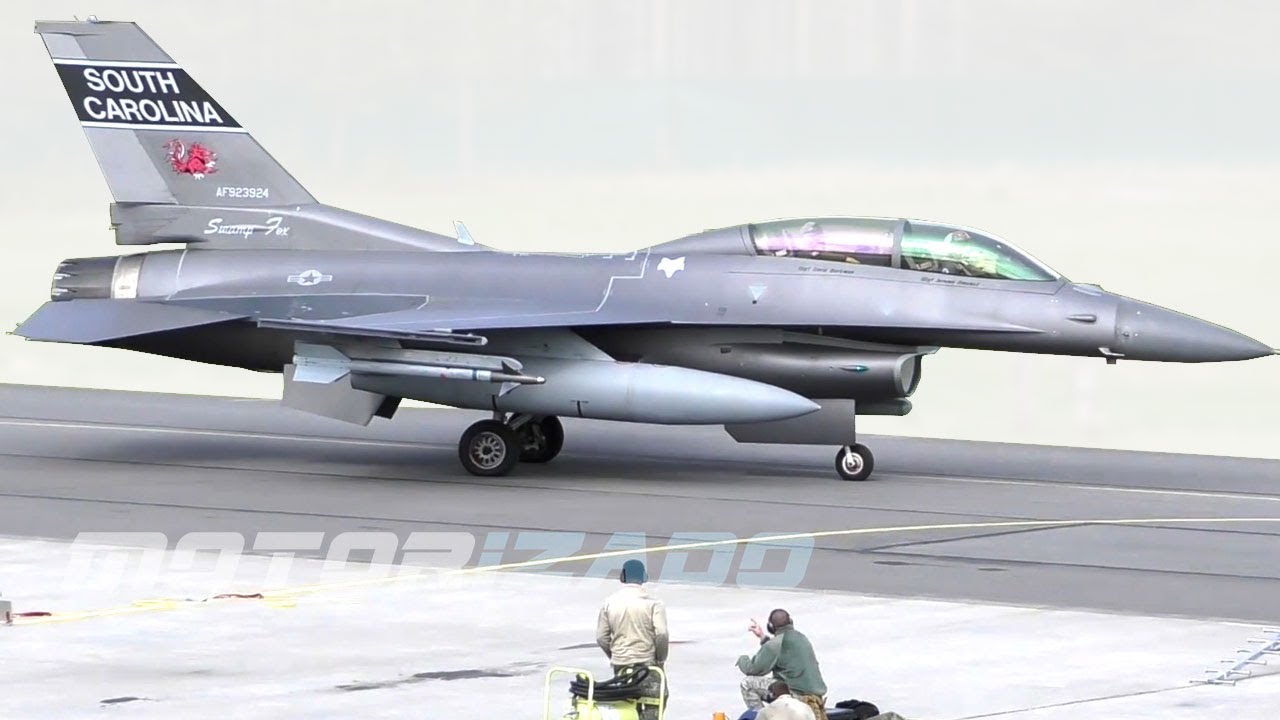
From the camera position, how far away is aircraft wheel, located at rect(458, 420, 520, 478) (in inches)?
778

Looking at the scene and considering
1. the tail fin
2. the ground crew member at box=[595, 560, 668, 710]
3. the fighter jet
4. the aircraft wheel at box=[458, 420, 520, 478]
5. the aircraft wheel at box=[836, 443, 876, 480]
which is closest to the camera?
the ground crew member at box=[595, 560, 668, 710]

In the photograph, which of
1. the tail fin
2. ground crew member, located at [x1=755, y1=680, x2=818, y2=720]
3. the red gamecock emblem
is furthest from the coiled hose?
the red gamecock emblem

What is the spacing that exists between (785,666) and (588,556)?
599cm

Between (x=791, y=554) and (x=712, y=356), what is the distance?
4527 mm

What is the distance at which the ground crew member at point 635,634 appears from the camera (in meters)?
9.60

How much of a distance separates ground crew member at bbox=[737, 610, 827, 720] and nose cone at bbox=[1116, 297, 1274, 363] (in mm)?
10314

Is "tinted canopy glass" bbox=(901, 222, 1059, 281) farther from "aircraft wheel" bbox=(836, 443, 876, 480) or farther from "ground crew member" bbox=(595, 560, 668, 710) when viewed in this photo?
"ground crew member" bbox=(595, 560, 668, 710)

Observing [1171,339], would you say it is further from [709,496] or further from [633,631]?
[633,631]

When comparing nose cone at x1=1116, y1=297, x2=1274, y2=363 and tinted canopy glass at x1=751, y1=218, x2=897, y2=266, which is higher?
tinted canopy glass at x1=751, y1=218, x2=897, y2=266

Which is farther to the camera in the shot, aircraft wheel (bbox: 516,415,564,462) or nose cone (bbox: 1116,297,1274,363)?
aircraft wheel (bbox: 516,415,564,462)

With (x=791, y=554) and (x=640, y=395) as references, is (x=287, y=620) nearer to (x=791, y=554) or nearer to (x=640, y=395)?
(x=791, y=554)

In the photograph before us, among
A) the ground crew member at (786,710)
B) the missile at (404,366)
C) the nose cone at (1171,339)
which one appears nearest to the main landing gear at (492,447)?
the missile at (404,366)

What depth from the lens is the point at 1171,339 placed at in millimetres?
19000

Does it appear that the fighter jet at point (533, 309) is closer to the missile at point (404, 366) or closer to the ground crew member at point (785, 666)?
the missile at point (404, 366)
